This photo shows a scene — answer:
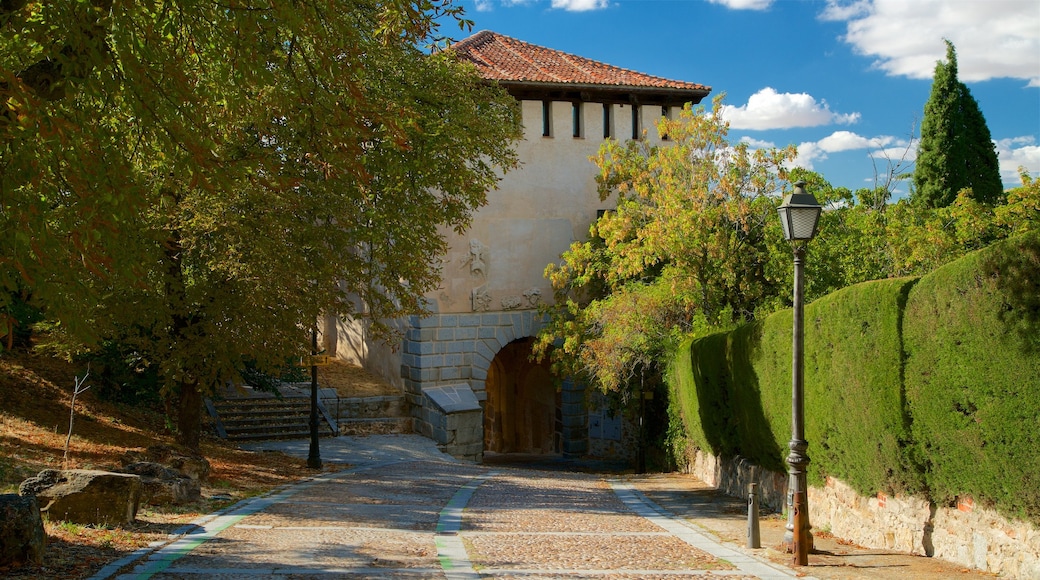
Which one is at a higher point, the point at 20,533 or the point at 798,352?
the point at 798,352

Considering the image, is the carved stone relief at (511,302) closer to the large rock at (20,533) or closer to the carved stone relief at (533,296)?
the carved stone relief at (533,296)

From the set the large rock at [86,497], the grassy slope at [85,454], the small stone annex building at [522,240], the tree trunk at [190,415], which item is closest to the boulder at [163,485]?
the grassy slope at [85,454]

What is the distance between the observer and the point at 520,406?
35.4 m

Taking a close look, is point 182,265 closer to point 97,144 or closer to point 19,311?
point 19,311

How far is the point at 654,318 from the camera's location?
20.4m

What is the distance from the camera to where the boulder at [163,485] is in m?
10.6

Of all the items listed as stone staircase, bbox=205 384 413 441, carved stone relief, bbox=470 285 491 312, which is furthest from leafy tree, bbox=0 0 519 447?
carved stone relief, bbox=470 285 491 312

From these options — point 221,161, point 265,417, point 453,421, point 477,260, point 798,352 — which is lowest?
point 453,421

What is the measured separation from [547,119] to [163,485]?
19.9 meters

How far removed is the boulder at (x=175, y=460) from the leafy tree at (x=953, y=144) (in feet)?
80.9

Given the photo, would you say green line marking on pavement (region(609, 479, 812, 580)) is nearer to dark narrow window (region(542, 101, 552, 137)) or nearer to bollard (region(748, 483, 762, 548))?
bollard (region(748, 483, 762, 548))

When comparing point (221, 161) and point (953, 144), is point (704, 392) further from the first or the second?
point (953, 144)

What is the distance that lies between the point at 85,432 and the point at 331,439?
27.8 ft

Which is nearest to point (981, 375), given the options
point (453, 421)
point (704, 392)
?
point (704, 392)
